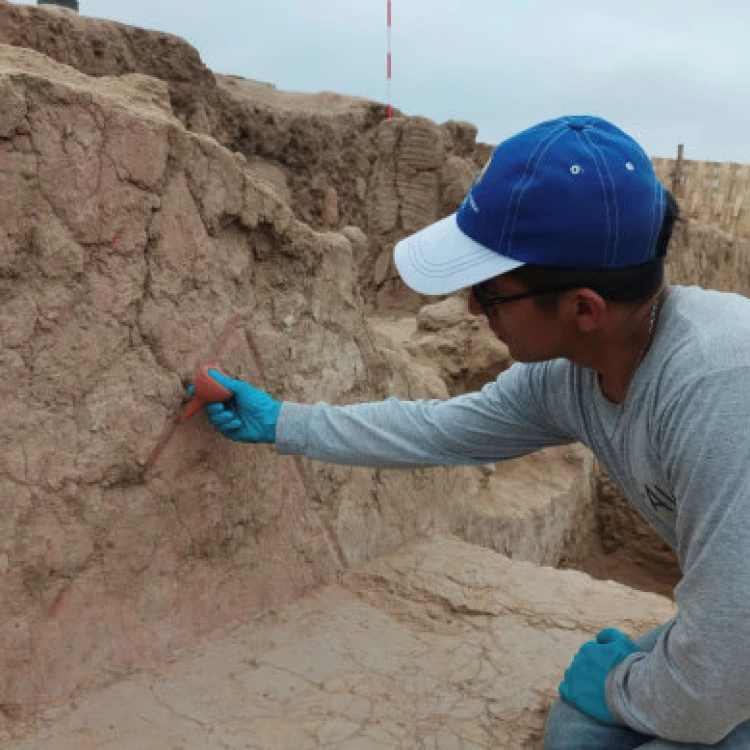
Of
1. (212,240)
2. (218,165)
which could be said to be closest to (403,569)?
(212,240)

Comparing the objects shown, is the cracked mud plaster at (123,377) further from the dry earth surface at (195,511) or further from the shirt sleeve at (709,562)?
the shirt sleeve at (709,562)

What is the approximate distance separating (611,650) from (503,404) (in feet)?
1.91

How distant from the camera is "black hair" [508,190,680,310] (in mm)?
1279

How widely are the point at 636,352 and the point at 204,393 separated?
1.03 metres

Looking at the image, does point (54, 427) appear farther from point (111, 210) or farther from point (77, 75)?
point (77, 75)

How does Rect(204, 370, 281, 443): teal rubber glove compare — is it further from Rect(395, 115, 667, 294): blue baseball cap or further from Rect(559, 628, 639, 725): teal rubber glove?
Rect(559, 628, 639, 725): teal rubber glove

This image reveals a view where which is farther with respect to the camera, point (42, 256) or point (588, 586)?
point (588, 586)

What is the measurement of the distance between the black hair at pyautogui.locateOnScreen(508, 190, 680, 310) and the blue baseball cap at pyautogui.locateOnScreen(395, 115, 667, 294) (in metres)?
0.02

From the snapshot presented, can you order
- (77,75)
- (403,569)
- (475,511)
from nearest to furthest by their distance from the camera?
(77,75) < (403,569) < (475,511)

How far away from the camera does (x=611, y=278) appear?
1280 mm

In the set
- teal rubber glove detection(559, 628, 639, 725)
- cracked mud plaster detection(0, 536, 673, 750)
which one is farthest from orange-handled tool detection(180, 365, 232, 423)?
teal rubber glove detection(559, 628, 639, 725)

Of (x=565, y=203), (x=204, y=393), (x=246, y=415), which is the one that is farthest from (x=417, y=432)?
(x=565, y=203)

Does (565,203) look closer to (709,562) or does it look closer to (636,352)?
(636,352)

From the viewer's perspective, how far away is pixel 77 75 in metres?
1.94
